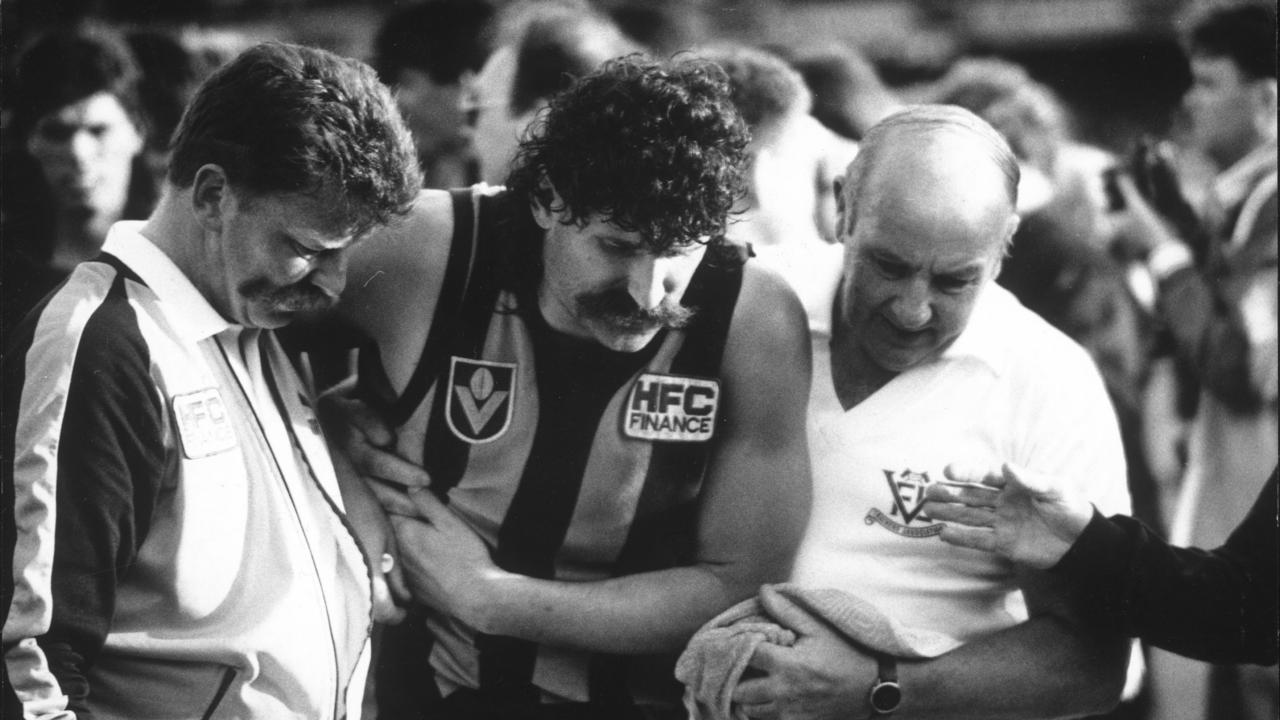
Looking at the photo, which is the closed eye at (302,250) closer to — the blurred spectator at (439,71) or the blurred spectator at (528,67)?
the blurred spectator at (528,67)

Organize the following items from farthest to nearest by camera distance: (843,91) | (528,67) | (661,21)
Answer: (843,91)
(661,21)
(528,67)

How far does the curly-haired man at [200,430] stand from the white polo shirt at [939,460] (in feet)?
2.88

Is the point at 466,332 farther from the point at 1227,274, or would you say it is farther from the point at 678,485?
the point at 1227,274

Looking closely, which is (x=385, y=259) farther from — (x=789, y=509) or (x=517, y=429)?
(x=789, y=509)

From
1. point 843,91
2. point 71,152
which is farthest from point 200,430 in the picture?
point 843,91

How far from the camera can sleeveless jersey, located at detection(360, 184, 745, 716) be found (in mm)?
2188

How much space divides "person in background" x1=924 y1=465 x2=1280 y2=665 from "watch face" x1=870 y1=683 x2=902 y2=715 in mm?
269

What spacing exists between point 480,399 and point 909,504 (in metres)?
0.77

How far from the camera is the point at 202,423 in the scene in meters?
1.83

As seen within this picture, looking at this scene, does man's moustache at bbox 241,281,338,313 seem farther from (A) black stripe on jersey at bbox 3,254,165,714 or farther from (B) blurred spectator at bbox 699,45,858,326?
(B) blurred spectator at bbox 699,45,858,326

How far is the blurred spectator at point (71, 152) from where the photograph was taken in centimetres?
255

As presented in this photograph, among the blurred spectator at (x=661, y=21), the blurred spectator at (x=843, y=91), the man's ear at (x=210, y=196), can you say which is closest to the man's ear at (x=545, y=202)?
the man's ear at (x=210, y=196)

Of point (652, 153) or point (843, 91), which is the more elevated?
point (843, 91)

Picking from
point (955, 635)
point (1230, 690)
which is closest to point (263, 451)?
point (955, 635)
